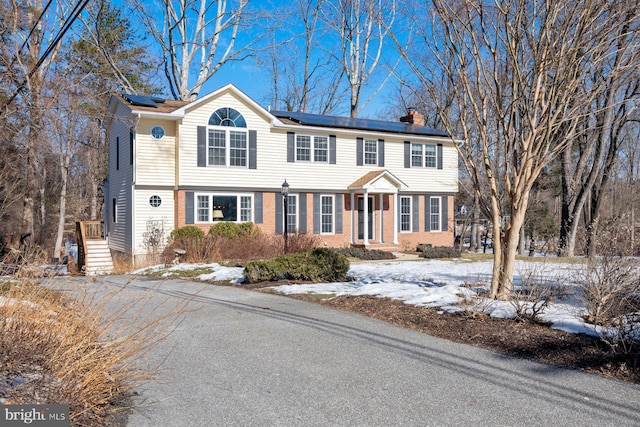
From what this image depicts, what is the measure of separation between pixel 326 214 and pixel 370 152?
369 centimetres

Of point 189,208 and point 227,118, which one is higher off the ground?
point 227,118

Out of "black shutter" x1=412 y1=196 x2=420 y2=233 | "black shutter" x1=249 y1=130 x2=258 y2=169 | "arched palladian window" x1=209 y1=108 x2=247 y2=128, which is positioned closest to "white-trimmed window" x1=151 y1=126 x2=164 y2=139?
"arched palladian window" x1=209 y1=108 x2=247 y2=128

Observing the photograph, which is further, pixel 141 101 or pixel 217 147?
pixel 217 147

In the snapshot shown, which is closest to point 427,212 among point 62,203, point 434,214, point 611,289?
point 434,214

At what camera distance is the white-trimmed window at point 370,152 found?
23.3 m

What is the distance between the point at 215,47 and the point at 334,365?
85.6 ft

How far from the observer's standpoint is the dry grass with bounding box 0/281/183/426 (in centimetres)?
361

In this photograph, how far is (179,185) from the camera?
19.3 meters

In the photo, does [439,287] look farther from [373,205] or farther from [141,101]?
[141,101]

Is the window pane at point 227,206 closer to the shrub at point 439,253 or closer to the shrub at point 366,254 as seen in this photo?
the shrub at point 366,254

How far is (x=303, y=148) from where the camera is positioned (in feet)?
72.1

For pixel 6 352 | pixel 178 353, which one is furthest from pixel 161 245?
pixel 6 352

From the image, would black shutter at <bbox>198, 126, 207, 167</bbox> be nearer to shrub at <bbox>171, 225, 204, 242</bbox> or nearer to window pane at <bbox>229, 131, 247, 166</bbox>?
window pane at <bbox>229, 131, 247, 166</bbox>

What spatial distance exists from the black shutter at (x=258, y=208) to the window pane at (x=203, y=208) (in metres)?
1.96
